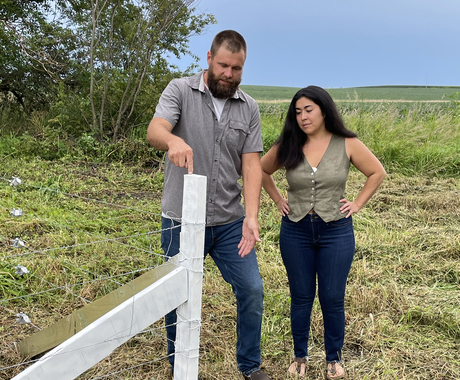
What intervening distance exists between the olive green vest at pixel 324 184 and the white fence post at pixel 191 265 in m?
0.92

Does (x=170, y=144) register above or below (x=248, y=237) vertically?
above

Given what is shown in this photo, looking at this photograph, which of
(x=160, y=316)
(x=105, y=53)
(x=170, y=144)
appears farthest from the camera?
(x=105, y=53)

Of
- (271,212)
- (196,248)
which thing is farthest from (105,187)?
(196,248)

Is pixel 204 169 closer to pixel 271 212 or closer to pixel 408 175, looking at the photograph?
pixel 271 212

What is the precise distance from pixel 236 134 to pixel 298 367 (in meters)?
1.49

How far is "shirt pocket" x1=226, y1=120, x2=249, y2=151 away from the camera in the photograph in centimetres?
239

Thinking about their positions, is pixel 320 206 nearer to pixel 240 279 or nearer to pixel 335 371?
pixel 240 279

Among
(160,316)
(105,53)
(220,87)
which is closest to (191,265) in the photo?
(160,316)

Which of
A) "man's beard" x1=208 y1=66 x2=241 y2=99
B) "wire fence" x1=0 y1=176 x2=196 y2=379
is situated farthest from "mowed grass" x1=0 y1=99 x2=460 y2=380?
"man's beard" x1=208 y1=66 x2=241 y2=99

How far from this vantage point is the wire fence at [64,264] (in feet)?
8.65

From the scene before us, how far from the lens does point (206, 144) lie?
92.7 inches

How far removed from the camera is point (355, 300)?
3381 mm

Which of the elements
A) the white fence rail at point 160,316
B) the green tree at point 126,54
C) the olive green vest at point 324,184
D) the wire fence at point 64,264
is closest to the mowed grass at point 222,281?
the wire fence at point 64,264

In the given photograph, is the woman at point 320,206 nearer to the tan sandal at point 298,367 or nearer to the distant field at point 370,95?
the tan sandal at point 298,367
